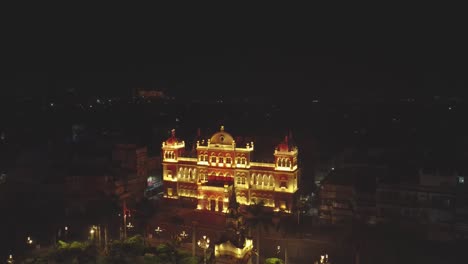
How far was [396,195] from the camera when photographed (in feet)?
134

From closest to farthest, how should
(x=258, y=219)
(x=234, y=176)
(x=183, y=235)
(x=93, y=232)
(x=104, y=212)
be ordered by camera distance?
1. (x=93, y=232)
2. (x=183, y=235)
3. (x=258, y=219)
4. (x=104, y=212)
5. (x=234, y=176)

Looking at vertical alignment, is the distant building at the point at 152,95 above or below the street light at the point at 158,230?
above

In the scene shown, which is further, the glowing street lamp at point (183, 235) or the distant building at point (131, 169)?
the distant building at point (131, 169)

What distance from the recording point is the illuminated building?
155 feet

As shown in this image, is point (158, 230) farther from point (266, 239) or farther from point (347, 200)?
point (347, 200)

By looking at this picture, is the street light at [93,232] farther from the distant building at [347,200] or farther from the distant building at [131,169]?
the distant building at [347,200]

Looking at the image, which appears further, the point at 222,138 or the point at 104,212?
the point at 222,138

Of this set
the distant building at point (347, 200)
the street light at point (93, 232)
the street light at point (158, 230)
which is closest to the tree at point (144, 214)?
the street light at point (158, 230)

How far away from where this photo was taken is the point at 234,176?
49125 mm

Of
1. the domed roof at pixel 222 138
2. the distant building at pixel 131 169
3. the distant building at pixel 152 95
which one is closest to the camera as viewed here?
the domed roof at pixel 222 138

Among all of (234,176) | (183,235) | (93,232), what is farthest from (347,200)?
(93,232)

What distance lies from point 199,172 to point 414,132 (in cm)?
5718

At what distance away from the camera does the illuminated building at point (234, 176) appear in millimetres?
47125

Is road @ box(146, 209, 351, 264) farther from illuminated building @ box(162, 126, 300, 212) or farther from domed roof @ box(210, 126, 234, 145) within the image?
domed roof @ box(210, 126, 234, 145)
